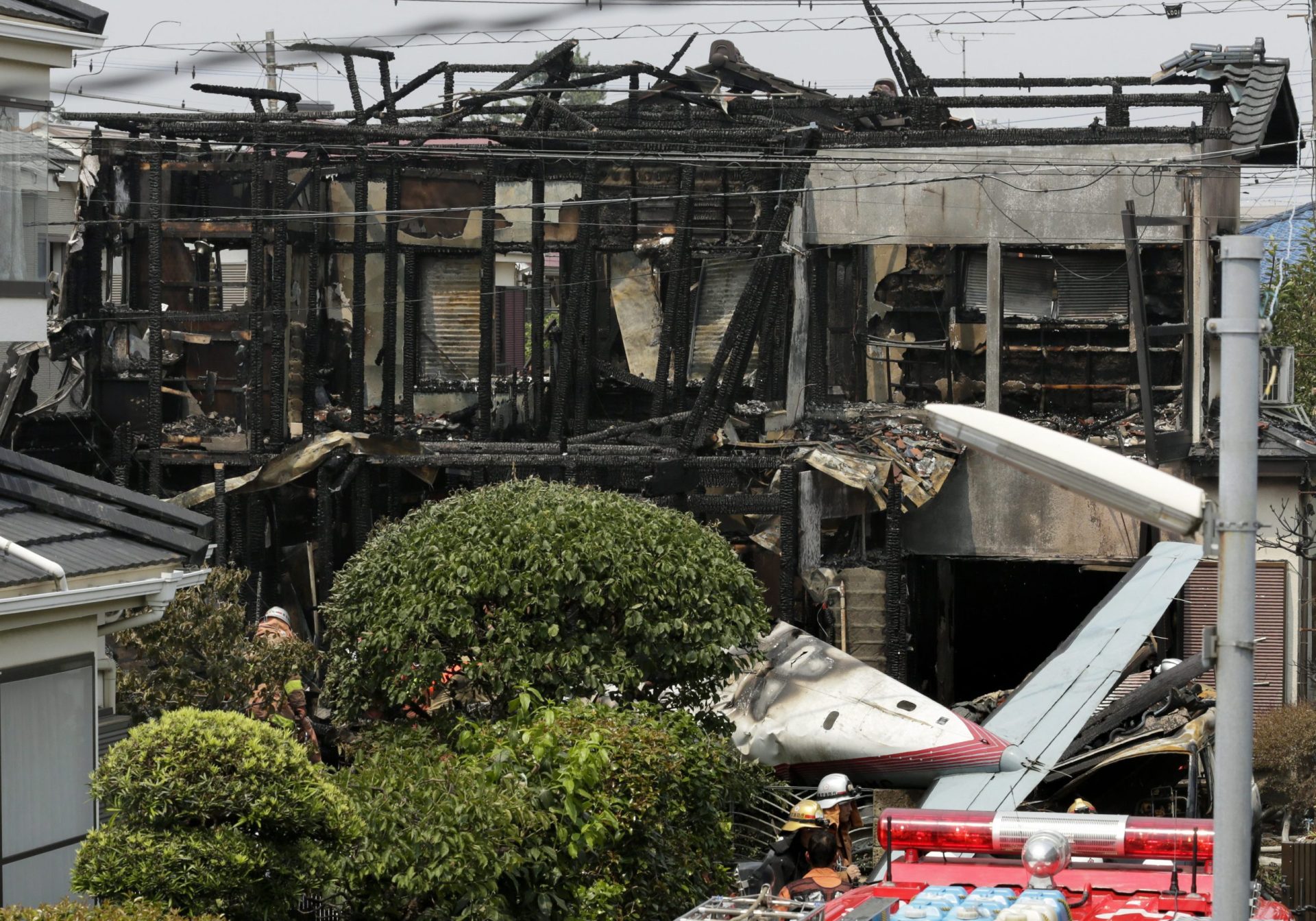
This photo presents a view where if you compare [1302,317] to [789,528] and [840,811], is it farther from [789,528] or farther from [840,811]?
[840,811]

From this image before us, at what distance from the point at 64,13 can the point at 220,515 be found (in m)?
11.1

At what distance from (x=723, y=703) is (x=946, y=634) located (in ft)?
35.2

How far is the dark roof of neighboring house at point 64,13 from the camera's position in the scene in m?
11.8

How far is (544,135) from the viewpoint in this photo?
73.5ft

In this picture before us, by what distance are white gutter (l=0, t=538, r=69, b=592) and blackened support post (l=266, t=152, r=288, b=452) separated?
1362 centimetres

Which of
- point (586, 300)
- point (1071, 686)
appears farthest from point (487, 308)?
point (1071, 686)

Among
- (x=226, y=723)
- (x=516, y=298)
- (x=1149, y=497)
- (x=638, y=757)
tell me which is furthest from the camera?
(x=516, y=298)

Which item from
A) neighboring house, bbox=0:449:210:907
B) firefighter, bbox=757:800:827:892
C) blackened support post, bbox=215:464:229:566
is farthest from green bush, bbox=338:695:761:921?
blackened support post, bbox=215:464:229:566

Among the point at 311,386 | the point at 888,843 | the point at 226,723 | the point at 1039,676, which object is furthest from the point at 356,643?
the point at 311,386

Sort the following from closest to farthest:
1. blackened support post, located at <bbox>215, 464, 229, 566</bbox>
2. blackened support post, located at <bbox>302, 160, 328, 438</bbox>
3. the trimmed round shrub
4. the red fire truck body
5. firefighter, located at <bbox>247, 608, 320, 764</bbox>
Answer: the trimmed round shrub
the red fire truck body
firefighter, located at <bbox>247, 608, 320, 764</bbox>
blackened support post, located at <bbox>215, 464, 229, 566</bbox>
blackened support post, located at <bbox>302, 160, 328, 438</bbox>

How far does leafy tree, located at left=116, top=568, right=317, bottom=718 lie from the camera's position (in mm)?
13336

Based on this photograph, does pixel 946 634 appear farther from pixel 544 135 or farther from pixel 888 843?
pixel 888 843

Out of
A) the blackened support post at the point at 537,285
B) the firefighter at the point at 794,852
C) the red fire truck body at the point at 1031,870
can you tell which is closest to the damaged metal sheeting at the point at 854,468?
the blackened support post at the point at 537,285

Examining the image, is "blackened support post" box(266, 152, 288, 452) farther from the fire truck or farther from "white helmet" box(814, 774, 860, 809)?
the fire truck
